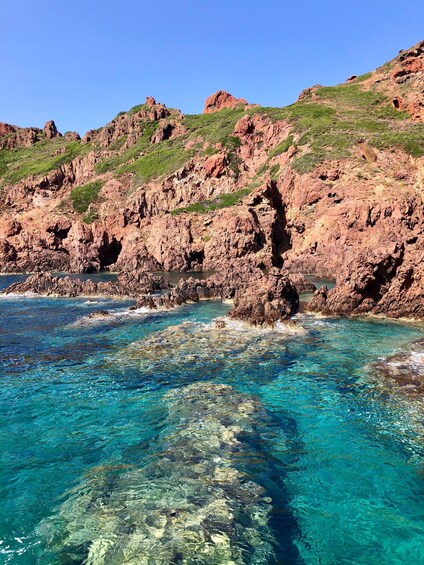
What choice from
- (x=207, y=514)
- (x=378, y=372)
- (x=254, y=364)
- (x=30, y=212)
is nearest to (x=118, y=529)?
(x=207, y=514)

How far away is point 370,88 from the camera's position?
109062mm

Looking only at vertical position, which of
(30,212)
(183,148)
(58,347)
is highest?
(183,148)

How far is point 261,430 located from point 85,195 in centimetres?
10198

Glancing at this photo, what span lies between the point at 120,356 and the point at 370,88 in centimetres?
11393

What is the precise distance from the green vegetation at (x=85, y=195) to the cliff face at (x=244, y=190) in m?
0.32

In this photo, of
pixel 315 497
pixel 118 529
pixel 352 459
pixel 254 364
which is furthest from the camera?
pixel 254 364

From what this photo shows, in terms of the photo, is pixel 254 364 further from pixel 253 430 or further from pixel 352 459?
pixel 352 459

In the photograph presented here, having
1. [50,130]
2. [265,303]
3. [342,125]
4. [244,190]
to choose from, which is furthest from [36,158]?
[265,303]

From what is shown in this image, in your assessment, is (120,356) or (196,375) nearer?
(196,375)

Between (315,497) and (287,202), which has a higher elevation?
(287,202)

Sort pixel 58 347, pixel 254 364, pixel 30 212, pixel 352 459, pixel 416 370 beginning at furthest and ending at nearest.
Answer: pixel 30 212, pixel 58 347, pixel 254 364, pixel 416 370, pixel 352 459

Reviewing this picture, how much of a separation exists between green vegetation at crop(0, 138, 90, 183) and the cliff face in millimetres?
1035

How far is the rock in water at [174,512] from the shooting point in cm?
796

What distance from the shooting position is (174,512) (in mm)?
9039
